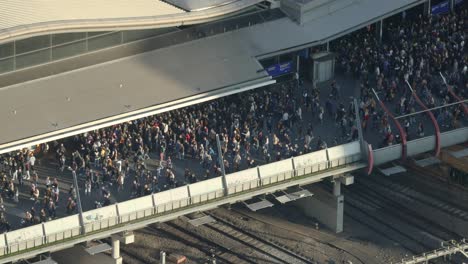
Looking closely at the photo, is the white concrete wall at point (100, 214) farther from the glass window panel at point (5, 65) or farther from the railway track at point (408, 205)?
the railway track at point (408, 205)

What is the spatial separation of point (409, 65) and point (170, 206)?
76.6ft

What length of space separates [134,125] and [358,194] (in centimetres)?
1642

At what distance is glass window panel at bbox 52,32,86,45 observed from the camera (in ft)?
447

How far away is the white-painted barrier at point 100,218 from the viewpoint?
129 metres

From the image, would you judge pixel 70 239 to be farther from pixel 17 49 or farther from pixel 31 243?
pixel 17 49

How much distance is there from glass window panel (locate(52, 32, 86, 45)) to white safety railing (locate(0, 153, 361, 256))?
13485 millimetres

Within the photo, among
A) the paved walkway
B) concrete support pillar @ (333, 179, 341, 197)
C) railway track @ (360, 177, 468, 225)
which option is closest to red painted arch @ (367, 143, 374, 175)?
the paved walkway

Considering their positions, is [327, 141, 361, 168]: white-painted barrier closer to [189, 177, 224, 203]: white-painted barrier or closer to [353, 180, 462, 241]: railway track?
[353, 180, 462, 241]: railway track

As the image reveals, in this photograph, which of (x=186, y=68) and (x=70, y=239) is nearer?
(x=70, y=239)

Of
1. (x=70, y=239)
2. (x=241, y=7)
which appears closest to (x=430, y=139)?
(x=241, y=7)

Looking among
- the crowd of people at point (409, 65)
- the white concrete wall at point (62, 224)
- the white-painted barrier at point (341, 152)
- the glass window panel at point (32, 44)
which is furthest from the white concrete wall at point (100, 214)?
the crowd of people at point (409, 65)

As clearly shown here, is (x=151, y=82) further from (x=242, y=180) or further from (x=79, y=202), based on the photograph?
(x=79, y=202)

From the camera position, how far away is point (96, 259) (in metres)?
133

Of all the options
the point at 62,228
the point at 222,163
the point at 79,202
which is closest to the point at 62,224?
the point at 62,228
